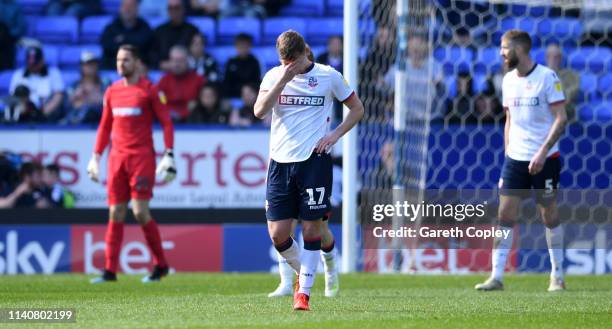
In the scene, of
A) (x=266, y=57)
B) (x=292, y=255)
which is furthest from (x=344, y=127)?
(x=266, y=57)

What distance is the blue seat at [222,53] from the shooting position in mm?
16750

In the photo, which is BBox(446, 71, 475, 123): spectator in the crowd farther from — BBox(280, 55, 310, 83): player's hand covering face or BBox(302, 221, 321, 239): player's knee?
BBox(280, 55, 310, 83): player's hand covering face

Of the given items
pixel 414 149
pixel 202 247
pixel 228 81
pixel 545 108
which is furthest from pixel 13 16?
pixel 545 108

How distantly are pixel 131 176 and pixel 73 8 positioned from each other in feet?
23.7

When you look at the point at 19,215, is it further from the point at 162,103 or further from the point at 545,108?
the point at 545,108

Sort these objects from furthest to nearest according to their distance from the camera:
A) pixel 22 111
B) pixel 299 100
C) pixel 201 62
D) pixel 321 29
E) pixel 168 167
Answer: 1. pixel 321 29
2. pixel 201 62
3. pixel 22 111
4. pixel 168 167
5. pixel 299 100

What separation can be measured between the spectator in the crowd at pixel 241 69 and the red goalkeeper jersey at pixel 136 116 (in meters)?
4.41

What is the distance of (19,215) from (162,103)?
3.43 metres

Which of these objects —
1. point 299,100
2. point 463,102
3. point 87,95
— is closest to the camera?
point 299,100

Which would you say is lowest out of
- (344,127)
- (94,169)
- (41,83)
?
(94,169)

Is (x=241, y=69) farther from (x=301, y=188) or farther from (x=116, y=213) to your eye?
(x=301, y=188)

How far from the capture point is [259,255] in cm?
1385

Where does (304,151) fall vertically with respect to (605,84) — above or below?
below

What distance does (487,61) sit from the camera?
15258mm
